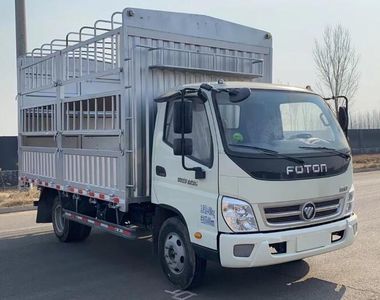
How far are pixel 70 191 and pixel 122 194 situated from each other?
177cm

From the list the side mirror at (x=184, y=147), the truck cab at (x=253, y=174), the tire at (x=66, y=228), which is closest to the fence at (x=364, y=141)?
the tire at (x=66, y=228)

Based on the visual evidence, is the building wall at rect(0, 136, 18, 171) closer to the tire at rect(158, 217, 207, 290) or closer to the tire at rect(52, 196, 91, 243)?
the tire at rect(52, 196, 91, 243)

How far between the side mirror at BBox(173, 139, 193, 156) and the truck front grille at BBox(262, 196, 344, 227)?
102 cm

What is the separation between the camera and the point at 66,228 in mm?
8453

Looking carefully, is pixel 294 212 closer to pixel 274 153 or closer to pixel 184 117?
pixel 274 153

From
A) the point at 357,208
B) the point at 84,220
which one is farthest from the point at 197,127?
the point at 357,208

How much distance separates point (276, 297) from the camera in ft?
17.9

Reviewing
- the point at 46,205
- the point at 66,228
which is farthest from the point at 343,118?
the point at 46,205

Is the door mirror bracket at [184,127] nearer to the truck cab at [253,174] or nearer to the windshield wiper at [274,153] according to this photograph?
the truck cab at [253,174]

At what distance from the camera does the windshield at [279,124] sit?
5312mm

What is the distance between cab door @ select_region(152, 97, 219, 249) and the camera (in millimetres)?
5281

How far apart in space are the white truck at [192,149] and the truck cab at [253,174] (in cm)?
1

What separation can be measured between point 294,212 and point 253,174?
646 millimetres

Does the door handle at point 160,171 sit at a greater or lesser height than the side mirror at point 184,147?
lesser
